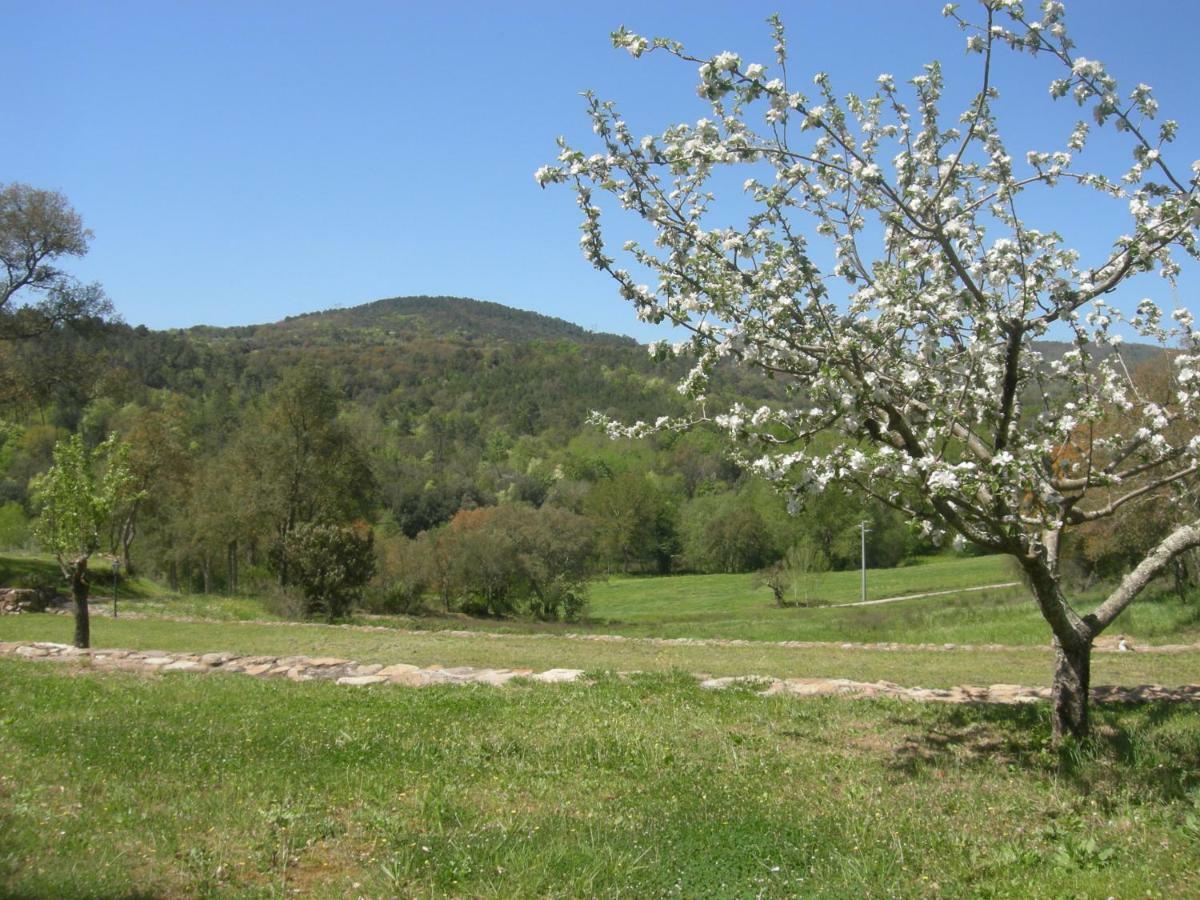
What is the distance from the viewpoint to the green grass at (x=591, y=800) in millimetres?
4816

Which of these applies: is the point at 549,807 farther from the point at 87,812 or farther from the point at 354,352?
the point at 354,352

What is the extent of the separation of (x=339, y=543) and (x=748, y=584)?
4147 centimetres

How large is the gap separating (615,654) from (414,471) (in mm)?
87463

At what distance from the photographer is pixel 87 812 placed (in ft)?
18.6

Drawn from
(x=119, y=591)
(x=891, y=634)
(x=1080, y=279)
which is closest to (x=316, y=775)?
(x=1080, y=279)

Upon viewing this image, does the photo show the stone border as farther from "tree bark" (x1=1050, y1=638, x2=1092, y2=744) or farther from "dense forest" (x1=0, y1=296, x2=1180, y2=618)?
"tree bark" (x1=1050, y1=638, x2=1092, y2=744)

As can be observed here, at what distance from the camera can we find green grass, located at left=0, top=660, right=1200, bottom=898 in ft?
15.8

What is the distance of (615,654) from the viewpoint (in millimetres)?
17531

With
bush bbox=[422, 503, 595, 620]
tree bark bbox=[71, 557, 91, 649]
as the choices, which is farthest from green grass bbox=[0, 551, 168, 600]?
tree bark bbox=[71, 557, 91, 649]

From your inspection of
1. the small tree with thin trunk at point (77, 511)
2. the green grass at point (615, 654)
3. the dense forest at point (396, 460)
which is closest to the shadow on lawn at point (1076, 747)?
the dense forest at point (396, 460)

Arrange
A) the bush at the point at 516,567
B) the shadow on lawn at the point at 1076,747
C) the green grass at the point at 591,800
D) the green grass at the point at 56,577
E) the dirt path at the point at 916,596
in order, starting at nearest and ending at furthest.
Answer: the green grass at the point at 591,800 < the shadow on lawn at the point at 1076,747 < the green grass at the point at 56,577 < the bush at the point at 516,567 < the dirt path at the point at 916,596

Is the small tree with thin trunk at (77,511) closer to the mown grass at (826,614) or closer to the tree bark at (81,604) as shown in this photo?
the tree bark at (81,604)

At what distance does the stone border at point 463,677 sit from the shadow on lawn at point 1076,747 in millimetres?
1087

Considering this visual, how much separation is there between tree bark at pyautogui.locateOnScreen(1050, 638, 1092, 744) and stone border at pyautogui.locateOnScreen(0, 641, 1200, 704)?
2568mm
